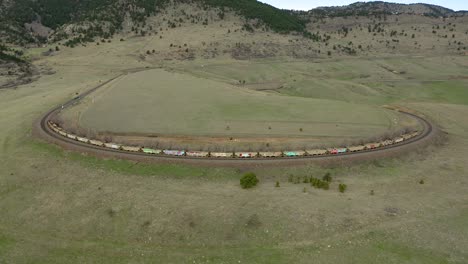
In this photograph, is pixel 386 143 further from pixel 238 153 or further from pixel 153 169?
pixel 153 169

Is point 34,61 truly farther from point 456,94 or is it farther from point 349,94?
point 456,94

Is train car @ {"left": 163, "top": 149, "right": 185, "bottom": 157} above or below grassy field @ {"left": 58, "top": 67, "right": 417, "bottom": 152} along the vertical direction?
below

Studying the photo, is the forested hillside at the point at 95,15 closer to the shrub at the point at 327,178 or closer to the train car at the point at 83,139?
the train car at the point at 83,139

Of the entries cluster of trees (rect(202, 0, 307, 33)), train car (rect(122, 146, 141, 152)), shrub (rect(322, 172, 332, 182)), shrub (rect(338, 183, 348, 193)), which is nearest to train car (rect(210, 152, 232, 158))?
train car (rect(122, 146, 141, 152))

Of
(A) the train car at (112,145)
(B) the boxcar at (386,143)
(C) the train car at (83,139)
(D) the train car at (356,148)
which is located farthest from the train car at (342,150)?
(C) the train car at (83,139)

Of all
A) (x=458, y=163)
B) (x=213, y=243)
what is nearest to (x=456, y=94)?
(x=458, y=163)

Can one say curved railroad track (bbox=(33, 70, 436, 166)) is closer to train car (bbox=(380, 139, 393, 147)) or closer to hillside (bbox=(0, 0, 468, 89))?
train car (bbox=(380, 139, 393, 147))
